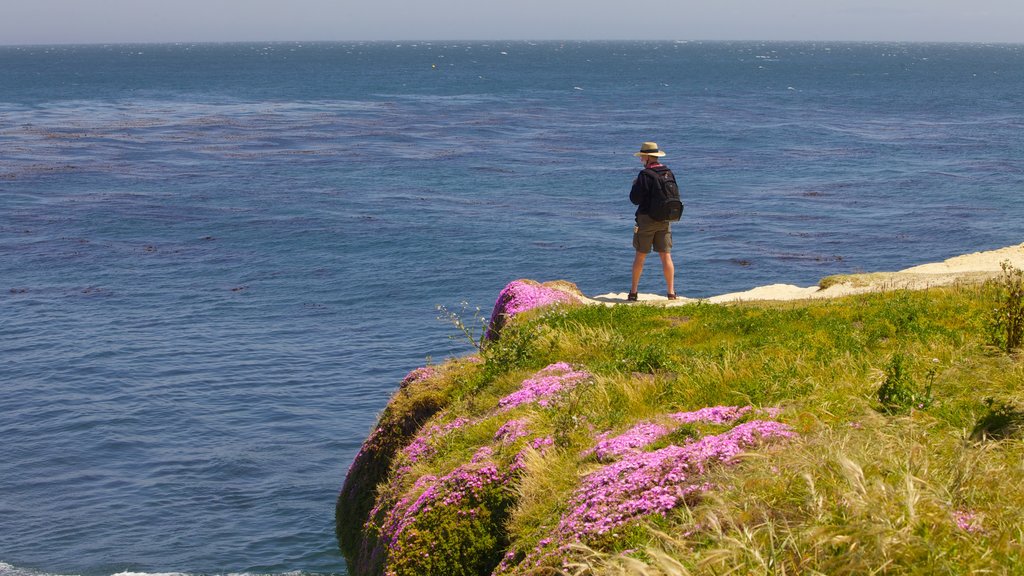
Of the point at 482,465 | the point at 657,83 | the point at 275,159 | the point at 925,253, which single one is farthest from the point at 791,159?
the point at 657,83

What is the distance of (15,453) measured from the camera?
19.3 metres

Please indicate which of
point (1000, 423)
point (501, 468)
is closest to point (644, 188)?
point (501, 468)

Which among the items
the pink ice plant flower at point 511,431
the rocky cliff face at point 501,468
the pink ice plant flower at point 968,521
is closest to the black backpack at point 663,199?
the rocky cliff face at point 501,468

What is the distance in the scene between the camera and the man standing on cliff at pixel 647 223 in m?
16.0

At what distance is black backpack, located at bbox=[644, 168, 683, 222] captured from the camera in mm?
15922

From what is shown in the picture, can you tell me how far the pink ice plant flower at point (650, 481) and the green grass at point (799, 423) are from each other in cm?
16

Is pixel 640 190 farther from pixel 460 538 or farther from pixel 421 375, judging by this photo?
pixel 460 538

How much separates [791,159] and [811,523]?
5377 centimetres

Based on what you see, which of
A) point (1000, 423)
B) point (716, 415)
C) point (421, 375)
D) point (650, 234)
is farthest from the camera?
point (650, 234)

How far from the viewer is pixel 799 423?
8.06 meters

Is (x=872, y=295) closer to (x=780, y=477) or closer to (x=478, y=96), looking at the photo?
(x=780, y=477)

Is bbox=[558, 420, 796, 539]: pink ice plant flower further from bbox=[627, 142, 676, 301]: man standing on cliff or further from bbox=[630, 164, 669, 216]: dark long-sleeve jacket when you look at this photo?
bbox=[630, 164, 669, 216]: dark long-sleeve jacket

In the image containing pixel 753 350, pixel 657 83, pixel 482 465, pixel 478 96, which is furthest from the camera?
pixel 657 83

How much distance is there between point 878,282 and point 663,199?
3.95 meters
